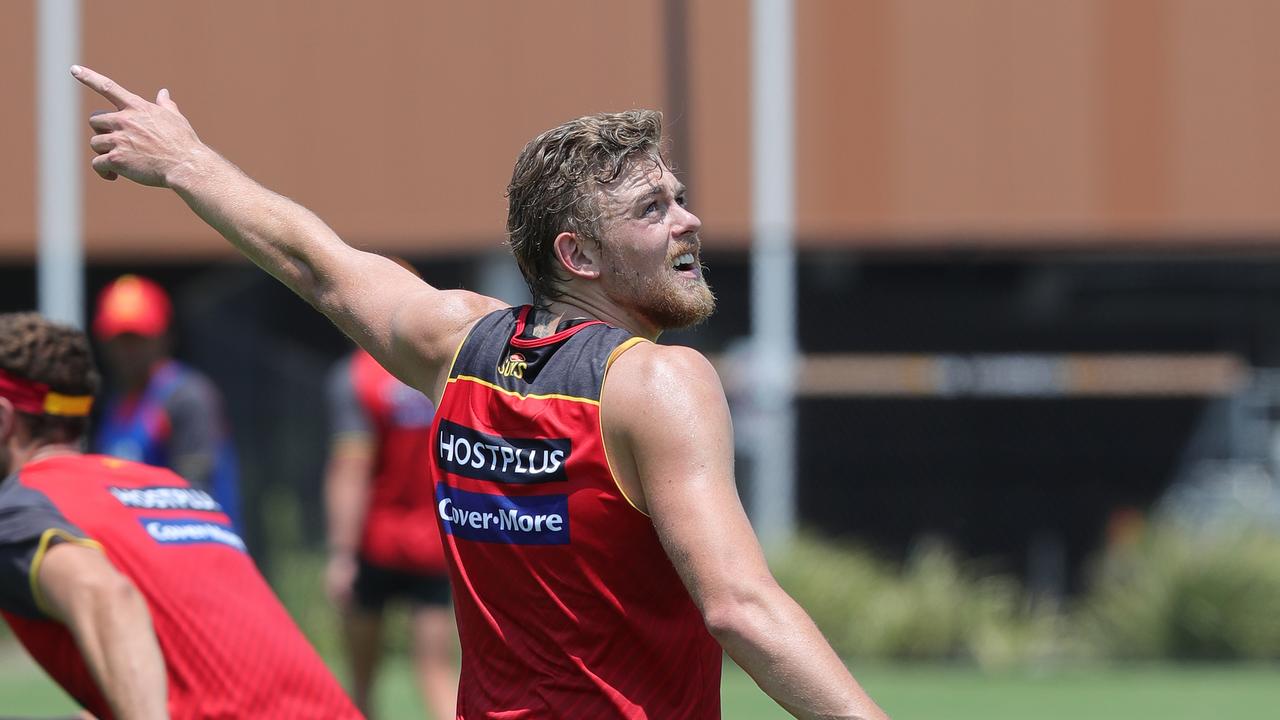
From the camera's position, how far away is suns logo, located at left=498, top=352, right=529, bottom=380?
9.91ft

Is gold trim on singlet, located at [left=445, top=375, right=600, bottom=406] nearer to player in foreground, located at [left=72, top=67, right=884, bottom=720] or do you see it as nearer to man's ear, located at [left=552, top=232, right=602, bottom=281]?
player in foreground, located at [left=72, top=67, right=884, bottom=720]

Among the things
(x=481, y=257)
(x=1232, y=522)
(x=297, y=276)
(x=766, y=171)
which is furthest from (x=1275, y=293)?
(x=297, y=276)

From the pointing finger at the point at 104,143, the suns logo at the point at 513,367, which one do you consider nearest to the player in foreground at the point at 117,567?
the pointing finger at the point at 104,143

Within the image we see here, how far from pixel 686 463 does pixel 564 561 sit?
0.31 metres

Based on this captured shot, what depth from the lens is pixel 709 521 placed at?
275cm

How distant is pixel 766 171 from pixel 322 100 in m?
3.71

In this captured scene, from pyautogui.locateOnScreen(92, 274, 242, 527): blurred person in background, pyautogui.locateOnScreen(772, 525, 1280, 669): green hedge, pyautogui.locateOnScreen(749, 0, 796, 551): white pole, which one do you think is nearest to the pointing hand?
pyautogui.locateOnScreen(92, 274, 242, 527): blurred person in background

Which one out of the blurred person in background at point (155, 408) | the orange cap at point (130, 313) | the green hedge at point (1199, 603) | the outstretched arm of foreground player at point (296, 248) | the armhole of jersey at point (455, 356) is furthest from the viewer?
the green hedge at point (1199, 603)

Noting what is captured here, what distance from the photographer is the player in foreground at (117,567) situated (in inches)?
137

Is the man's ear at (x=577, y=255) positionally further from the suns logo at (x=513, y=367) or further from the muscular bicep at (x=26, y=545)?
the muscular bicep at (x=26, y=545)

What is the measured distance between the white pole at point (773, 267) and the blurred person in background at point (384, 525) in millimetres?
5324

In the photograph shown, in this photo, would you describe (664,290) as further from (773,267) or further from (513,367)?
(773,267)

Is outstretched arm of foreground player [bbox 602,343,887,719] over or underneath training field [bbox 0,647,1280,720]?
over

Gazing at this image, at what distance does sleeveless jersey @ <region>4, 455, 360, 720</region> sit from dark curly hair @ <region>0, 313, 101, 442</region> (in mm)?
102
